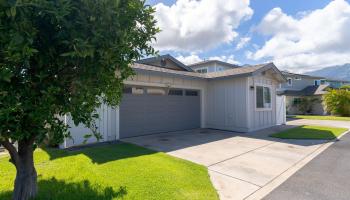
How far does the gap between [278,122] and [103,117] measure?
11911 mm

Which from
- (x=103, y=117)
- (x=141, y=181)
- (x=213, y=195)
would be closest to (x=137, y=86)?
(x=103, y=117)

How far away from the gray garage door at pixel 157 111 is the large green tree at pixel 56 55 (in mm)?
5949

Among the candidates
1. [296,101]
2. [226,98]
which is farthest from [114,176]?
[296,101]

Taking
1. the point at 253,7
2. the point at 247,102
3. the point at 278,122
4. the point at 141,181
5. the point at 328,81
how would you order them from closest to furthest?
the point at 141,181 → the point at 247,102 → the point at 253,7 → the point at 278,122 → the point at 328,81

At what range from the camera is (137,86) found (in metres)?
9.16

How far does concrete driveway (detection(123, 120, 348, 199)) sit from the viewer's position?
397 centimetres

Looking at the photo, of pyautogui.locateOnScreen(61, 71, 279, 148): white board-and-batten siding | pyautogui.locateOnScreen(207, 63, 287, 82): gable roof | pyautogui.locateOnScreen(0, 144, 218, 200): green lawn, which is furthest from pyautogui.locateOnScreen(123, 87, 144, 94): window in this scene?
pyautogui.locateOnScreen(207, 63, 287, 82): gable roof

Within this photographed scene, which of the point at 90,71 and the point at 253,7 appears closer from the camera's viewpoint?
the point at 90,71

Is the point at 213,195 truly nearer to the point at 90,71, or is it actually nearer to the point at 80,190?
the point at 80,190

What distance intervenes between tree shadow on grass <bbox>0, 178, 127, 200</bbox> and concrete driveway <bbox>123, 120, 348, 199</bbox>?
1986 mm

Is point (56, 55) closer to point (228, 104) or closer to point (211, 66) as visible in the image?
point (228, 104)

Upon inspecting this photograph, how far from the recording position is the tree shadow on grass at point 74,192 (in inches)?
133

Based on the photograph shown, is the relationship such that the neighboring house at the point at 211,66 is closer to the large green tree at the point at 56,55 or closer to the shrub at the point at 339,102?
the shrub at the point at 339,102

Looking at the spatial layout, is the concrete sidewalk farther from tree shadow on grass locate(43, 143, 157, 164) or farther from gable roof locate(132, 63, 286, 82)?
gable roof locate(132, 63, 286, 82)
